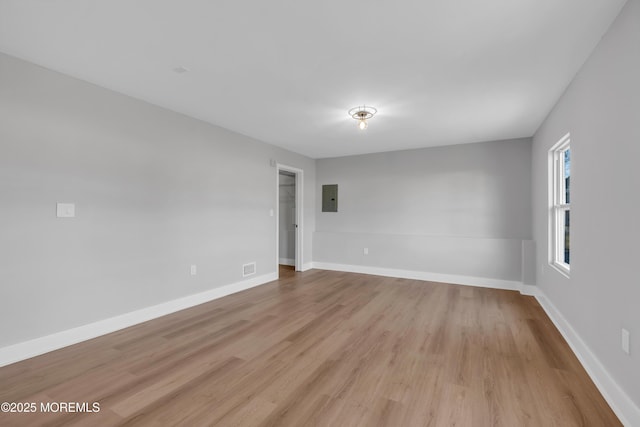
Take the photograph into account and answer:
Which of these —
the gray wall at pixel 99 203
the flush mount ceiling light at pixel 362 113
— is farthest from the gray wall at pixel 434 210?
the gray wall at pixel 99 203

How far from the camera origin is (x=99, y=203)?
9.29 ft

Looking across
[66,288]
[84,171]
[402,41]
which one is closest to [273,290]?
[66,288]

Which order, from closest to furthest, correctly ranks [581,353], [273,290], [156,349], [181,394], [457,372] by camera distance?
[181,394] < [457,372] < [581,353] < [156,349] < [273,290]

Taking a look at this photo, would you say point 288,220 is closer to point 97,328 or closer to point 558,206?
point 97,328

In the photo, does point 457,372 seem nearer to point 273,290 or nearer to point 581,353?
point 581,353

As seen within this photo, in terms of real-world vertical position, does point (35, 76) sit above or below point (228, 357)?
above

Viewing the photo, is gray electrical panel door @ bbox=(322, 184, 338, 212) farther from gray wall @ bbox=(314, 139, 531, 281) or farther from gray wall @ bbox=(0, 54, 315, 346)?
gray wall @ bbox=(0, 54, 315, 346)

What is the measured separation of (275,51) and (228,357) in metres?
2.54

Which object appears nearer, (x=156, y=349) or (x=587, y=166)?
(x=587, y=166)

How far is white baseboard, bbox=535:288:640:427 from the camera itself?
5.33ft

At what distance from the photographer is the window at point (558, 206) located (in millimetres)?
3305

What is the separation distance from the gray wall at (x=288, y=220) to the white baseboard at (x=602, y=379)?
16.7 ft

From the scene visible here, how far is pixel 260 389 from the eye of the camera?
1.99 meters

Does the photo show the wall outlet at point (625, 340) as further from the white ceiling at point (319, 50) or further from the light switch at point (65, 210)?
the light switch at point (65, 210)
